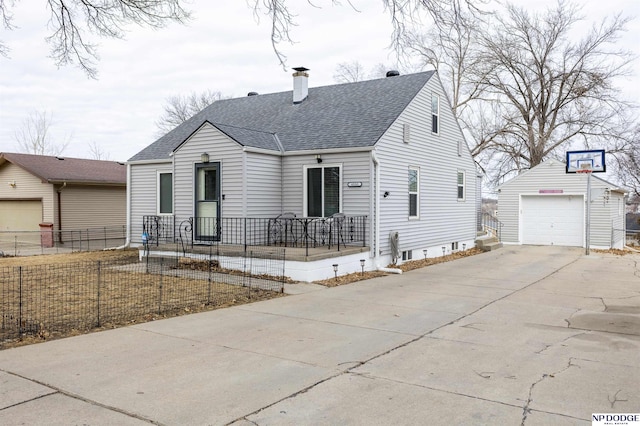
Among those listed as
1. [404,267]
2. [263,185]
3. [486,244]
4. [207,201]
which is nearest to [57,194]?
[207,201]

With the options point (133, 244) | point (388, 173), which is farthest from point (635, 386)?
point (133, 244)

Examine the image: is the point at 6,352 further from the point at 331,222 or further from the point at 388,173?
the point at 388,173

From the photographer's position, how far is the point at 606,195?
2088 centimetres

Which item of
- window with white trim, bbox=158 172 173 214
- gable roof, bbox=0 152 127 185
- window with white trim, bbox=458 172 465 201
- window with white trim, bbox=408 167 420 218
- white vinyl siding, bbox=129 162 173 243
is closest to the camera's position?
window with white trim, bbox=408 167 420 218

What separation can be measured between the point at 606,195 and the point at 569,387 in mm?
19025

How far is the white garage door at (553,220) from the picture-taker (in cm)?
2155

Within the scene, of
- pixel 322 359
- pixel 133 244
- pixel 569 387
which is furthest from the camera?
pixel 133 244

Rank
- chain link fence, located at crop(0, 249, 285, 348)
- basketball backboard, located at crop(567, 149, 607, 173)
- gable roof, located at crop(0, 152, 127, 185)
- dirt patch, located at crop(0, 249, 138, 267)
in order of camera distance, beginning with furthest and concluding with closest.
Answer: gable roof, located at crop(0, 152, 127, 185)
basketball backboard, located at crop(567, 149, 607, 173)
dirt patch, located at crop(0, 249, 138, 267)
chain link fence, located at crop(0, 249, 285, 348)

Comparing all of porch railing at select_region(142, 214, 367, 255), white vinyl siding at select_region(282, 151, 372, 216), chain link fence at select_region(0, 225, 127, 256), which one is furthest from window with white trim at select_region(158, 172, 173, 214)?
chain link fence at select_region(0, 225, 127, 256)

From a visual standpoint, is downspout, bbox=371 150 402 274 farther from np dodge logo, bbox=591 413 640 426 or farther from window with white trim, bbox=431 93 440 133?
np dodge logo, bbox=591 413 640 426

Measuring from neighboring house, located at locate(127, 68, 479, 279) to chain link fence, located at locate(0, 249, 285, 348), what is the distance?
1785 mm

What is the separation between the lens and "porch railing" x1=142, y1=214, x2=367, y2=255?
43.2 feet

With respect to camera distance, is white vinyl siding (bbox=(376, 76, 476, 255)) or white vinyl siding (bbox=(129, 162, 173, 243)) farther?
white vinyl siding (bbox=(129, 162, 173, 243))

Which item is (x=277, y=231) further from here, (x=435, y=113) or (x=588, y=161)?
(x=588, y=161)
